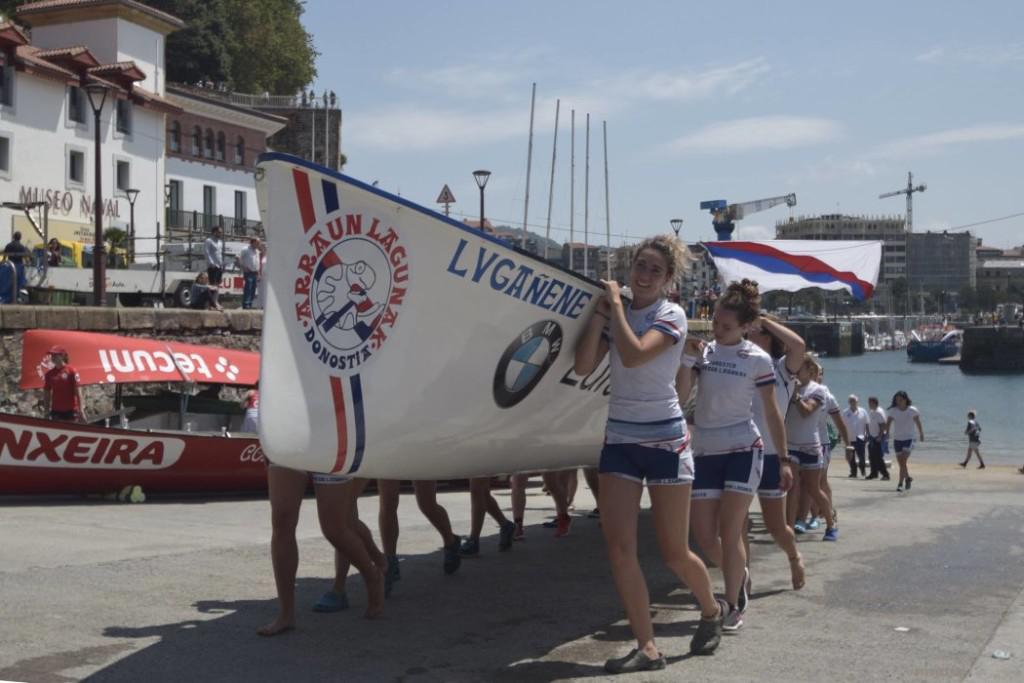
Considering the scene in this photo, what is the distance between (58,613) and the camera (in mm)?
6758

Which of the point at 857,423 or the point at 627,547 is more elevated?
the point at 627,547

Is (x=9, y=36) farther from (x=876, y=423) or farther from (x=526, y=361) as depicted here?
(x=526, y=361)

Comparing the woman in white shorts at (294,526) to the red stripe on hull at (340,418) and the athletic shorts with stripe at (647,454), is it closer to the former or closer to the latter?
the red stripe on hull at (340,418)

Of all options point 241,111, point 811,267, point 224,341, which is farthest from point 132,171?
point 811,267

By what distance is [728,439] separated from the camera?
6.79 meters

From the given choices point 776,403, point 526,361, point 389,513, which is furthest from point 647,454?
point 389,513

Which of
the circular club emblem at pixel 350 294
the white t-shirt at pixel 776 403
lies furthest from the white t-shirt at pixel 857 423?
the circular club emblem at pixel 350 294

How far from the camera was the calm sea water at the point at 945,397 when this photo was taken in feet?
167

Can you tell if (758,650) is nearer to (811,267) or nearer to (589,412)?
(589,412)

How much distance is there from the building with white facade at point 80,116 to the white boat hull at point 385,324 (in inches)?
1092

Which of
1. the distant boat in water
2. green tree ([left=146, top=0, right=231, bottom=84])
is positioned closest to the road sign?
green tree ([left=146, top=0, right=231, bottom=84])

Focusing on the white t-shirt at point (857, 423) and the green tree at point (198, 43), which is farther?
the green tree at point (198, 43)

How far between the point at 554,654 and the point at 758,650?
1054mm

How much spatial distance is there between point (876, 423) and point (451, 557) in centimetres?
1670
